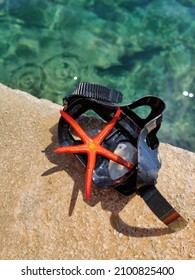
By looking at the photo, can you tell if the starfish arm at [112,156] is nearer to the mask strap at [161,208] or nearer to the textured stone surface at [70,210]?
the mask strap at [161,208]

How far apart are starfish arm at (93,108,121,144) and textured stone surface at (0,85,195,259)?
51cm

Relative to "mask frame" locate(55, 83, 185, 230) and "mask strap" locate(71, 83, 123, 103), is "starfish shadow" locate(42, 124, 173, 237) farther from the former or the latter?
"mask strap" locate(71, 83, 123, 103)

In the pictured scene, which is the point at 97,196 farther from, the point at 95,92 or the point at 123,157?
the point at 95,92

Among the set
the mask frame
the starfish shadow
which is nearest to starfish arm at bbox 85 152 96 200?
the mask frame

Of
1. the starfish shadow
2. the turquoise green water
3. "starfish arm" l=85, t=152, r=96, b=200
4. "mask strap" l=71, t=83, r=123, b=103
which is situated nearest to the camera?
"starfish arm" l=85, t=152, r=96, b=200

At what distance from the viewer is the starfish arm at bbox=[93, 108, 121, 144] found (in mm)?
3926

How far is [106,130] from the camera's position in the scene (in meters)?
3.99

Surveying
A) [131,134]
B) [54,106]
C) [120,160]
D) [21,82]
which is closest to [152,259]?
[120,160]

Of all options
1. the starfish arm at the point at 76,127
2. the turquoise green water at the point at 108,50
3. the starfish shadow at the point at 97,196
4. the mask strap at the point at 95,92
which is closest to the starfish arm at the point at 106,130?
the starfish arm at the point at 76,127

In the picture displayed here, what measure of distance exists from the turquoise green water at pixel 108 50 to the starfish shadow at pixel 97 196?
6.70 feet

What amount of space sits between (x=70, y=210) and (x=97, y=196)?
28 cm

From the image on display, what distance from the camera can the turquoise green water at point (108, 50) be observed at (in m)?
6.47

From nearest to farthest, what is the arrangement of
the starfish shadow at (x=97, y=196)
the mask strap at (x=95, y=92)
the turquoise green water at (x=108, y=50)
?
1. the starfish shadow at (x=97, y=196)
2. the mask strap at (x=95, y=92)
3. the turquoise green water at (x=108, y=50)
